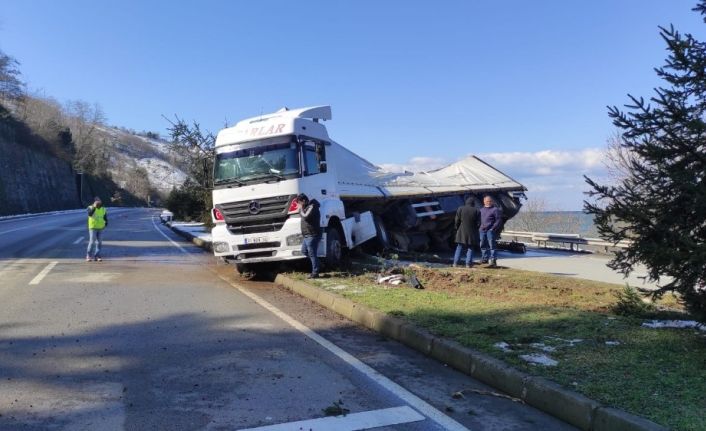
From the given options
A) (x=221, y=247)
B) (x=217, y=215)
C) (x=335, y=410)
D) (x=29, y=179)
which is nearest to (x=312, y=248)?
(x=221, y=247)

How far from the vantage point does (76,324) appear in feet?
24.0

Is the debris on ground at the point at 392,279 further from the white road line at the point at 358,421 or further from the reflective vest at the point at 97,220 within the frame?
the reflective vest at the point at 97,220

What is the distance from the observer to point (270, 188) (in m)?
11.3

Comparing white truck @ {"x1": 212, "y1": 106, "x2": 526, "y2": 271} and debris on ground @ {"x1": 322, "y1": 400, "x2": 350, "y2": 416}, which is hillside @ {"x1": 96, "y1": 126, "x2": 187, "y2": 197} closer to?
white truck @ {"x1": 212, "y1": 106, "x2": 526, "y2": 271}

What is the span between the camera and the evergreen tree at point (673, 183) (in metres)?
5.11

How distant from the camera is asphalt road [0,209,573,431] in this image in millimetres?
4266

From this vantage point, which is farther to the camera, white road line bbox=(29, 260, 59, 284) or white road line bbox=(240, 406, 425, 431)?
white road line bbox=(29, 260, 59, 284)

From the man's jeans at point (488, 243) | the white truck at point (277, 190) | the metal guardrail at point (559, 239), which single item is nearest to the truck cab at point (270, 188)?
the white truck at point (277, 190)

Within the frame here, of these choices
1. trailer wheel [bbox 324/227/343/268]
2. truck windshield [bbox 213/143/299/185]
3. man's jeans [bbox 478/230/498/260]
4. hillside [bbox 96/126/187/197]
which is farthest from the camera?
hillside [bbox 96/126/187/197]

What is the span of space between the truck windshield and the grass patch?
96.6 inches

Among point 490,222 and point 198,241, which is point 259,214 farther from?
point 198,241

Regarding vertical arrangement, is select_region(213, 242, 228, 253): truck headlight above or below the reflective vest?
below

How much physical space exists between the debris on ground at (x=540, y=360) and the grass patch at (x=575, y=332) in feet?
0.25

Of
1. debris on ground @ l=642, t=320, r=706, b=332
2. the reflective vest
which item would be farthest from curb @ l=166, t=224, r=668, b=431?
the reflective vest
